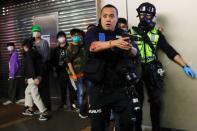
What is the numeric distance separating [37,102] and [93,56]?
3301 mm

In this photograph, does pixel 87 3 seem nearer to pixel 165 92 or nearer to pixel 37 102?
pixel 37 102

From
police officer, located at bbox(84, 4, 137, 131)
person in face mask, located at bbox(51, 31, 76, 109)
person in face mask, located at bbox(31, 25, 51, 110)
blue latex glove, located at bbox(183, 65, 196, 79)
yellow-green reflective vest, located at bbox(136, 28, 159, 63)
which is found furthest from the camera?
person in face mask, located at bbox(51, 31, 76, 109)

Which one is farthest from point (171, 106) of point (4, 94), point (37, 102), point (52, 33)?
point (4, 94)

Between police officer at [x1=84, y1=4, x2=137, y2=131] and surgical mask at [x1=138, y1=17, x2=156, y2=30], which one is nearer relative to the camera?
police officer at [x1=84, y1=4, x2=137, y2=131]

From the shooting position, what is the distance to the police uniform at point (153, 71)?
4.34 metres

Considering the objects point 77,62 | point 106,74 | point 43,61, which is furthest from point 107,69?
point 43,61

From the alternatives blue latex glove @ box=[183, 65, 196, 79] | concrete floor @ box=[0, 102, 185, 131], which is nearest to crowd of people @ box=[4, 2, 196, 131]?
blue latex glove @ box=[183, 65, 196, 79]

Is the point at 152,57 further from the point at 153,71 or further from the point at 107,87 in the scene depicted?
the point at 107,87

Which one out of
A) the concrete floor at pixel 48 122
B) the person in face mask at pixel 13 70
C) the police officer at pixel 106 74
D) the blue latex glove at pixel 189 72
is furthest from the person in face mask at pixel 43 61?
the police officer at pixel 106 74

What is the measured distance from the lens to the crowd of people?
10.4ft

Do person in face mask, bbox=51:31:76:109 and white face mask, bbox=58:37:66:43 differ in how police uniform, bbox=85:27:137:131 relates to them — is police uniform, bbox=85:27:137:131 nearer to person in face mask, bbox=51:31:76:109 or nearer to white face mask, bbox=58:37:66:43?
person in face mask, bbox=51:31:76:109

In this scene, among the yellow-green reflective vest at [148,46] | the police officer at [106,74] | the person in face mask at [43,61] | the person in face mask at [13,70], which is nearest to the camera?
the police officer at [106,74]

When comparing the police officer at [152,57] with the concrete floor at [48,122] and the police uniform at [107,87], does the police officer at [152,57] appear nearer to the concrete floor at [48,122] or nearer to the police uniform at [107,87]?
the concrete floor at [48,122]

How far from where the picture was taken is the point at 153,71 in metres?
4.34
